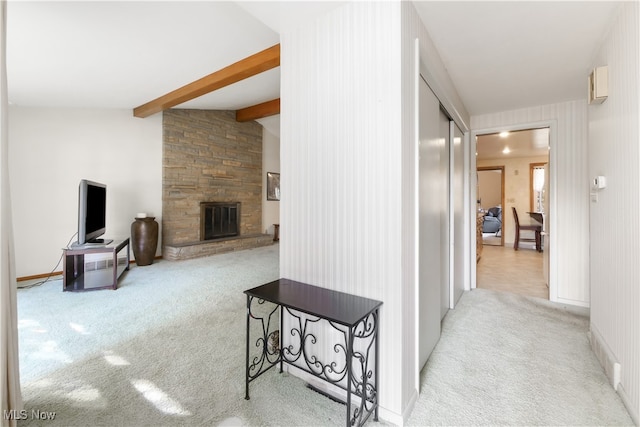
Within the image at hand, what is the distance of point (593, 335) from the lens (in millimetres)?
2031

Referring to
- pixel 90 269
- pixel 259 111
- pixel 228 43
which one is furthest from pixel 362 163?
pixel 259 111

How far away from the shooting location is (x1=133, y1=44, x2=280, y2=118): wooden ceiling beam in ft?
9.64

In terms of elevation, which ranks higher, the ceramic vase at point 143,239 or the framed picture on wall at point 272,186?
the framed picture on wall at point 272,186

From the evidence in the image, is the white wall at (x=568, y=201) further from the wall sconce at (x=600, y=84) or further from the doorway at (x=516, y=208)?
the wall sconce at (x=600, y=84)

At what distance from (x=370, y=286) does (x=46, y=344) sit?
245 cm

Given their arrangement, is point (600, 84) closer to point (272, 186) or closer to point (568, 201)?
point (568, 201)

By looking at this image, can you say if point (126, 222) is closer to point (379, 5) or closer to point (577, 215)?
point (379, 5)

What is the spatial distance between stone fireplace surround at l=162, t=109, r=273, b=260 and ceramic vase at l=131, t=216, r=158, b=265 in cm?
43

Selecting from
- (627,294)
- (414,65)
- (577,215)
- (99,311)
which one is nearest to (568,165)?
(577,215)

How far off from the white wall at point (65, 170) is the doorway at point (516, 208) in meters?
5.29

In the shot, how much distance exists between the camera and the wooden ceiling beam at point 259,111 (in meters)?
5.24

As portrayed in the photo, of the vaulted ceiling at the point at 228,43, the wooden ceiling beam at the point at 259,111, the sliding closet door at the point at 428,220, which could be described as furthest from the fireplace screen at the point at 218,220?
the sliding closet door at the point at 428,220

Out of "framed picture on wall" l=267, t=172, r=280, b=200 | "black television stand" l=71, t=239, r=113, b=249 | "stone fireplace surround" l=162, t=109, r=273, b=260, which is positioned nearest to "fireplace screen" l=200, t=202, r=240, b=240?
"stone fireplace surround" l=162, t=109, r=273, b=260

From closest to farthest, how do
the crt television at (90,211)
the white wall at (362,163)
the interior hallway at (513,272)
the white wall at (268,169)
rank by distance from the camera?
the white wall at (362,163), the crt television at (90,211), the interior hallway at (513,272), the white wall at (268,169)
